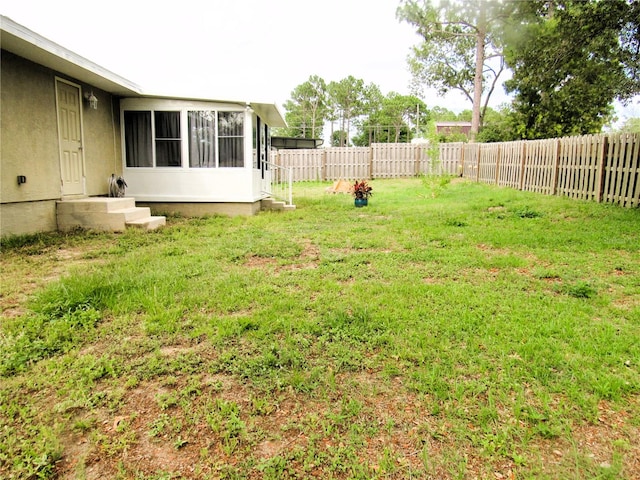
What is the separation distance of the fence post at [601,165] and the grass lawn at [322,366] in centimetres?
372

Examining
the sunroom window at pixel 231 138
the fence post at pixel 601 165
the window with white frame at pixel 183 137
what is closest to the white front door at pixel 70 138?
the window with white frame at pixel 183 137

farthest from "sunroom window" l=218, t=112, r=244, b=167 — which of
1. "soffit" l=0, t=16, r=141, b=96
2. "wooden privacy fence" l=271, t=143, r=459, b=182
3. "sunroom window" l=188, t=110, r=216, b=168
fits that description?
"wooden privacy fence" l=271, t=143, r=459, b=182

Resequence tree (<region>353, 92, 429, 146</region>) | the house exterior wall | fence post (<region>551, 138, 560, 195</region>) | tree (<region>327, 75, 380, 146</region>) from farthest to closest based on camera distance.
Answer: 1. tree (<region>353, 92, 429, 146</region>)
2. tree (<region>327, 75, 380, 146</region>)
3. fence post (<region>551, 138, 560, 195</region>)
4. the house exterior wall

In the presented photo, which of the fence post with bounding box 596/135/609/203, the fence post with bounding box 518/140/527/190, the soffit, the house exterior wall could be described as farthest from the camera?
the fence post with bounding box 518/140/527/190

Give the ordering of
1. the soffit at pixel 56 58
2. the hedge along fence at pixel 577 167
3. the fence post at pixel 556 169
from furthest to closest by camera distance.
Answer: the fence post at pixel 556 169, the hedge along fence at pixel 577 167, the soffit at pixel 56 58

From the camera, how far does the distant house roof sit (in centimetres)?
508

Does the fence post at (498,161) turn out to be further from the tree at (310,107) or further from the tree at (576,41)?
the tree at (310,107)

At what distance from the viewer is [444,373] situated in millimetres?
2482

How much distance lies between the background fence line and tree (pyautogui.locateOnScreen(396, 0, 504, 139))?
3.41 meters

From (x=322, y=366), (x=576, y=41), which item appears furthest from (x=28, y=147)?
(x=576, y=41)

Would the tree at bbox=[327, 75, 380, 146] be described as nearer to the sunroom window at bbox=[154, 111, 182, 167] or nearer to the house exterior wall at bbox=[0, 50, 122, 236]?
the sunroom window at bbox=[154, 111, 182, 167]

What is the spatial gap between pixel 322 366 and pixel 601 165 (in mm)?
8391

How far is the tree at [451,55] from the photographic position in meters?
19.6

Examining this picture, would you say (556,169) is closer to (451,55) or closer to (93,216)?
(93,216)
